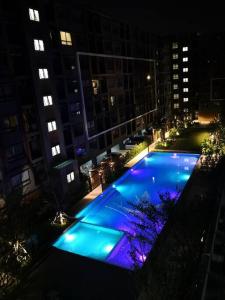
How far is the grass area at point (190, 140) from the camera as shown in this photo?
36.3 m

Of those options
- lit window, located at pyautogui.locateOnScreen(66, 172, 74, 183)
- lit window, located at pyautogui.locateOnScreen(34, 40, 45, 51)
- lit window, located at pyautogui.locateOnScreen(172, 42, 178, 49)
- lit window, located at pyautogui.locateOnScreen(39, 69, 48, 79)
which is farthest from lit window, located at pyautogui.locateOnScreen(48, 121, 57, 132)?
lit window, located at pyautogui.locateOnScreen(172, 42, 178, 49)

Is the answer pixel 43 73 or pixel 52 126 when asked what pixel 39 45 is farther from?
pixel 52 126

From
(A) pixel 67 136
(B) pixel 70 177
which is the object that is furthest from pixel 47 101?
(B) pixel 70 177

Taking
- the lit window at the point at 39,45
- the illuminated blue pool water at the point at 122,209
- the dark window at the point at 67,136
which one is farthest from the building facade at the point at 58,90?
the illuminated blue pool water at the point at 122,209

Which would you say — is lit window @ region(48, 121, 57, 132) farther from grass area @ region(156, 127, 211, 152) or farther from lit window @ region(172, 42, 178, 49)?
lit window @ region(172, 42, 178, 49)

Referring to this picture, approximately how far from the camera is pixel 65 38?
24766mm

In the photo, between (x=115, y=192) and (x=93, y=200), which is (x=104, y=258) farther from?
(x=115, y=192)

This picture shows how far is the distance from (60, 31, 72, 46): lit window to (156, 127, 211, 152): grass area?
20028mm

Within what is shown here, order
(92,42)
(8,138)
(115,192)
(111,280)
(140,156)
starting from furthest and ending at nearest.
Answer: (140,156)
(92,42)
(115,192)
(8,138)
(111,280)

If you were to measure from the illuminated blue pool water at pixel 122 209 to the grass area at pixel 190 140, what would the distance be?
3.09 m

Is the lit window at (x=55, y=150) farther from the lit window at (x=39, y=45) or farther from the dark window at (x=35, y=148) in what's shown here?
the lit window at (x=39, y=45)

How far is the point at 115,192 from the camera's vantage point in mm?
24953

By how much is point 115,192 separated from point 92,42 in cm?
1724

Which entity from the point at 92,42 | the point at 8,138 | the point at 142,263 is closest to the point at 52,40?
the point at 92,42
